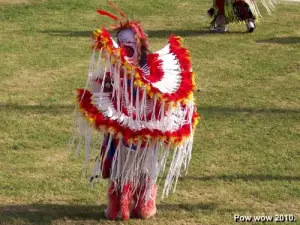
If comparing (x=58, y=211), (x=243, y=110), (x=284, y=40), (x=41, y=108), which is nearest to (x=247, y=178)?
(x=58, y=211)

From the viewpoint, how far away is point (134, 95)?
4.89m

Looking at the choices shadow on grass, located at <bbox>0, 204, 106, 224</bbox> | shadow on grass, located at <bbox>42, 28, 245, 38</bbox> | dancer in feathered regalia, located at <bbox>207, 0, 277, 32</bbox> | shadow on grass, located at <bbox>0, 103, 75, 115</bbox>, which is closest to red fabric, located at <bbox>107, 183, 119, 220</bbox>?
shadow on grass, located at <bbox>0, 204, 106, 224</bbox>

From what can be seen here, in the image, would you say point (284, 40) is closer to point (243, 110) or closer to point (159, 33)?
point (159, 33)

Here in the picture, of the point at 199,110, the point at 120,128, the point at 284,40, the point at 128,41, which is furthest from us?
the point at 284,40

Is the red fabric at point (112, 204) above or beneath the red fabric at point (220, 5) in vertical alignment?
beneath

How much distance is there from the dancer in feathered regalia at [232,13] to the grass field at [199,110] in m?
0.21

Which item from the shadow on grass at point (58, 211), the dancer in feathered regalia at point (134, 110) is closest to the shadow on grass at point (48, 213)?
the shadow on grass at point (58, 211)

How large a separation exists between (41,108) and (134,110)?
2903mm

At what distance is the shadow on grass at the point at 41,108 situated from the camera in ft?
24.5

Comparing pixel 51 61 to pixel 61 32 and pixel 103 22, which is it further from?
pixel 103 22

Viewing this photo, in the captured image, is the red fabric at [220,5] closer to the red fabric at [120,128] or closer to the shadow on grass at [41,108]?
the shadow on grass at [41,108]

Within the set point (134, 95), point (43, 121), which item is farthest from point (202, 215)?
point (43, 121)

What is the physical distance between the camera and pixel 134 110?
4863 millimetres

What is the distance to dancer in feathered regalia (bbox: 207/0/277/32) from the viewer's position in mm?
10898
